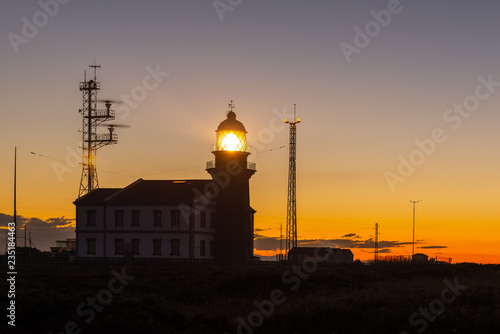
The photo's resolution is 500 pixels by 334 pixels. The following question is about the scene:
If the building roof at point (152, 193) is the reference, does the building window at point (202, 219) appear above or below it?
below

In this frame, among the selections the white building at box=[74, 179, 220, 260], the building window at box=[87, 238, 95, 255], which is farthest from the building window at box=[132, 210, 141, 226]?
the building window at box=[87, 238, 95, 255]

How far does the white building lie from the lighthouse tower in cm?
177

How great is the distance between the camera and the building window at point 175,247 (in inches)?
2448

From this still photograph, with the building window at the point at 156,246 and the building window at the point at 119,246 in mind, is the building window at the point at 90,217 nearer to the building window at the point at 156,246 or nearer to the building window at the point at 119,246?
the building window at the point at 119,246

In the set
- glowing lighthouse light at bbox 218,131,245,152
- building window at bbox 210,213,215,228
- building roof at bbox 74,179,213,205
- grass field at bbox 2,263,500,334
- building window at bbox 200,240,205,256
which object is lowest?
grass field at bbox 2,263,500,334

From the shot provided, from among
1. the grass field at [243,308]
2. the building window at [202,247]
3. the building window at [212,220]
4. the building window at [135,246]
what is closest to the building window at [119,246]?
the building window at [135,246]

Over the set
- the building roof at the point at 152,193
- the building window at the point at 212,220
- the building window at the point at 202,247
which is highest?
the building roof at the point at 152,193

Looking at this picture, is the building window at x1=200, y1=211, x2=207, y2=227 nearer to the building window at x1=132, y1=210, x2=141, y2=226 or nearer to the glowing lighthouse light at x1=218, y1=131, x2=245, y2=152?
the building window at x1=132, y1=210, x2=141, y2=226

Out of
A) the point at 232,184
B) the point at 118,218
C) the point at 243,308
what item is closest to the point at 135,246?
the point at 118,218

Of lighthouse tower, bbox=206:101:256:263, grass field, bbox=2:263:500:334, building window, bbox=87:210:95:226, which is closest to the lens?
grass field, bbox=2:263:500:334

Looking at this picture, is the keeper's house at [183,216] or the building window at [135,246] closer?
the keeper's house at [183,216]

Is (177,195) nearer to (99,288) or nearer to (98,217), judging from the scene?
(98,217)

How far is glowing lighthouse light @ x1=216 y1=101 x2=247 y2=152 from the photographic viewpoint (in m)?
61.5

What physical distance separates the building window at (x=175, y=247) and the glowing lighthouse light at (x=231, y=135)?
8.87m
